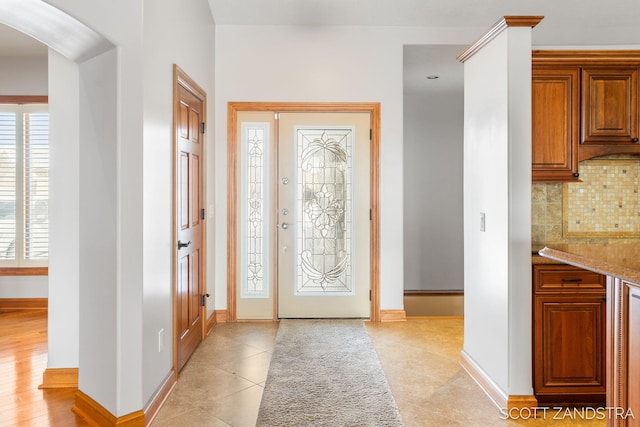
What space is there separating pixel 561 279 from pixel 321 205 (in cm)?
240

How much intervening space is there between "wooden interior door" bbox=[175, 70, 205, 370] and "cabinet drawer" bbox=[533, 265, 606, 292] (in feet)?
7.62

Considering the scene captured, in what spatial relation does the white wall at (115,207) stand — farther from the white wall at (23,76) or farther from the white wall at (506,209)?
the white wall at (23,76)

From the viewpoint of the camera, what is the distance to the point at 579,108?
2838 mm

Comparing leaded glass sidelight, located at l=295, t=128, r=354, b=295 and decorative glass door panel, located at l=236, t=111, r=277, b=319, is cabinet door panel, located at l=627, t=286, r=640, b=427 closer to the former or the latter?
leaded glass sidelight, located at l=295, t=128, r=354, b=295

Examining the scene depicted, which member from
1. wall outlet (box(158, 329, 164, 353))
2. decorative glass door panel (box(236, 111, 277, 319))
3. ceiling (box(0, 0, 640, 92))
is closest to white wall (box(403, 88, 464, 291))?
ceiling (box(0, 0, 640, 92))

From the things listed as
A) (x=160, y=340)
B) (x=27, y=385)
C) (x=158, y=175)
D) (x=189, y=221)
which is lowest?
(x=27, y=385)

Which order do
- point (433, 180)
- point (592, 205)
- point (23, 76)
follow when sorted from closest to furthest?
point (592, 205)
point (23, 76)
point (433, 180)

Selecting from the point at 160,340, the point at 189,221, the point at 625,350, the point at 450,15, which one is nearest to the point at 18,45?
the point at 189,221

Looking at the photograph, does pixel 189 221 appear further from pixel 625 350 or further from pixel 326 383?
pixel 625 350

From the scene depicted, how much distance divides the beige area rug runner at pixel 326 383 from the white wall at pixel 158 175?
2.40ft

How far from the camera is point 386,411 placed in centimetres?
260

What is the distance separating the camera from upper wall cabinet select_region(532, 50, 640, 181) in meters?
2.81

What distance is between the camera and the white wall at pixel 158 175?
251 cm

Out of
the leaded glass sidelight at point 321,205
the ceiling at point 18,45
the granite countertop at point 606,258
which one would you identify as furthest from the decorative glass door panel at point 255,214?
the granite countertop at point 606,258
